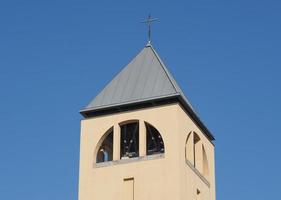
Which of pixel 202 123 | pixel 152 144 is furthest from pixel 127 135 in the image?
pixel 202 123

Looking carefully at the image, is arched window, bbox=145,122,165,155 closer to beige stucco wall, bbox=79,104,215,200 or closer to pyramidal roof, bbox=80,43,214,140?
beige stucco wall, bbox=79,104,215,200

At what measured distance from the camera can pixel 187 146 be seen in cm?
3762

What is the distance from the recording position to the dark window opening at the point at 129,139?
38.0 metres

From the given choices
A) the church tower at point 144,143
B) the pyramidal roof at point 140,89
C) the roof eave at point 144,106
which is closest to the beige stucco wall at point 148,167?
the church tower at point 144,143

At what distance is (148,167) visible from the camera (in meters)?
36.2

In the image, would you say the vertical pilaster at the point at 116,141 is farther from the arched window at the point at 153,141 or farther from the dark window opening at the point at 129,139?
the arched window at the point at 153,141

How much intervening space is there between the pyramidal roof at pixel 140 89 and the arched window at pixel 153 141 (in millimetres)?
1184

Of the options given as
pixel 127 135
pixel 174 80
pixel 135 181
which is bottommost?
pixel 135 181

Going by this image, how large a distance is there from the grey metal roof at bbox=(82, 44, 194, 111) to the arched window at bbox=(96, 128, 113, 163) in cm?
138

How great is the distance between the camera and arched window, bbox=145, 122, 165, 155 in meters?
37.4

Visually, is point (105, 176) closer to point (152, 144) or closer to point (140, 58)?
point (152, 144)

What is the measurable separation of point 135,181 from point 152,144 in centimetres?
236

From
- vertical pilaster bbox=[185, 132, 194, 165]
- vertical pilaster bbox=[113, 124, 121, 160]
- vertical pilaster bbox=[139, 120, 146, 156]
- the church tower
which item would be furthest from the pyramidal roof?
vertical pilaster bbox=[139, 120, 146, 156]

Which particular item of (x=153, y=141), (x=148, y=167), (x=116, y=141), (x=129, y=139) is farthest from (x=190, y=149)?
(x=116, y=141)
